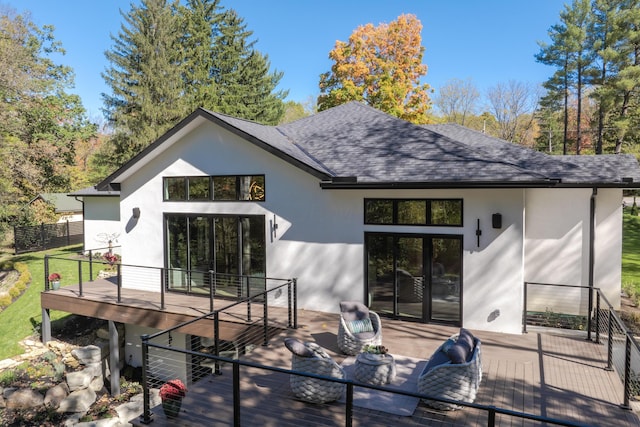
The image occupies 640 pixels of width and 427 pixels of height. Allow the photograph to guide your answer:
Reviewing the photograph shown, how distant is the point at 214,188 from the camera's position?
11.0 meters

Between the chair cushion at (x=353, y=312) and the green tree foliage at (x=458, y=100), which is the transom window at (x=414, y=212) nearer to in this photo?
the chair cushion at (x=353, y=312)

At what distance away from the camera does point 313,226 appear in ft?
32.4

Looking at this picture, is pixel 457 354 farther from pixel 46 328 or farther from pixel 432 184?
pixel 46 328

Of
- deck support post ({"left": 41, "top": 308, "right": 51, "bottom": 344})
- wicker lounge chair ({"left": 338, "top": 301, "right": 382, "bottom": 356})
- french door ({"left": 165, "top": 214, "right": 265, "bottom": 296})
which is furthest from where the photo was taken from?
deck support post ({"left": 41, "top": 308, "right": 51, "bottom": 344})

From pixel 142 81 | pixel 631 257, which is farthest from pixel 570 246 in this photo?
pixel 142 81

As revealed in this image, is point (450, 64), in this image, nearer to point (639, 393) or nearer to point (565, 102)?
point (565, 102)

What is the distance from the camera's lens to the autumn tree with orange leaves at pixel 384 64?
2666 centimetres

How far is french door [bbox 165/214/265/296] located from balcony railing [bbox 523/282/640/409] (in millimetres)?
6373

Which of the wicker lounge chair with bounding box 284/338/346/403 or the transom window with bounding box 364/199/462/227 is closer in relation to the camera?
the wicker lounge chair with bounding box 284/338/346/403

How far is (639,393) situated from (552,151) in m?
32.0

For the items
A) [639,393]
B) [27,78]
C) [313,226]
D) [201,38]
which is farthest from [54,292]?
[201,38]

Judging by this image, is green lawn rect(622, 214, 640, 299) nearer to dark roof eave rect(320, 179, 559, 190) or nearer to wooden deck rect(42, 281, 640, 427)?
wooden deck rect(42, 281, 640, 427)

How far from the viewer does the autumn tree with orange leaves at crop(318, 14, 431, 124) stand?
2666 cm

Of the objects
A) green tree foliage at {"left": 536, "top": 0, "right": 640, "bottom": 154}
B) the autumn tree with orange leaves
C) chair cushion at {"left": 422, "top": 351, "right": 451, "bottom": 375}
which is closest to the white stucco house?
chair cushion at {"left": 422, "top": 351, "right": 451, "bottom": 375}
